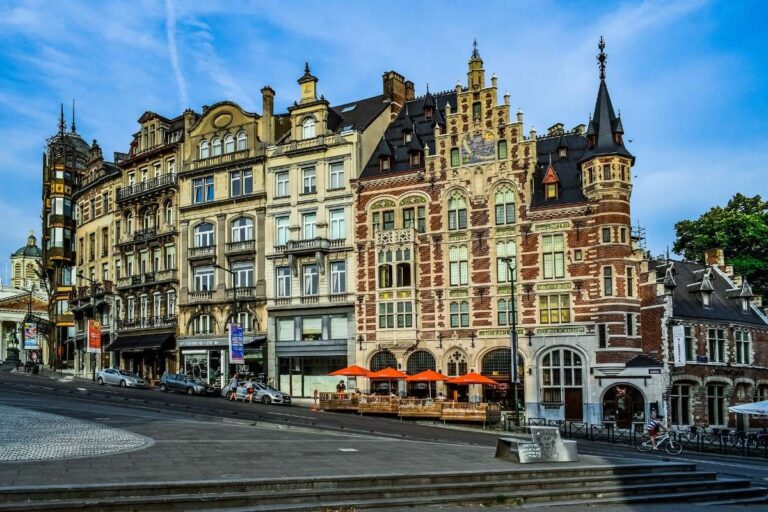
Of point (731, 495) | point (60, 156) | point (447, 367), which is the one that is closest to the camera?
point (731, 495)

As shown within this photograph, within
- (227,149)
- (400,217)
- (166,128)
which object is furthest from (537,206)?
(166,128)

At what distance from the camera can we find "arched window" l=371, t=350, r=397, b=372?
53.0 meters

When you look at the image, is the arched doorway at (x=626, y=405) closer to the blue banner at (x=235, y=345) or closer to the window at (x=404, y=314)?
the window at (x=404, y=314)

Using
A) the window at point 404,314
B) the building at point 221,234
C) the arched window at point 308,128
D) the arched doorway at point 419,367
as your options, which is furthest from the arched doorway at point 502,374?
the arched window at point 308,128

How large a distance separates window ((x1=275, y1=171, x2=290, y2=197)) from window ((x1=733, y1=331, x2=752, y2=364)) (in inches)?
1198

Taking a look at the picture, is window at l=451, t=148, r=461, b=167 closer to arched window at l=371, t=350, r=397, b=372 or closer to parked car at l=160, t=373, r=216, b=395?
arched window at l=371, t=350, r=397, b=372

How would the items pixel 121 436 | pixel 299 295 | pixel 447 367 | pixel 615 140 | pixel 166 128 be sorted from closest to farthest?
pixel 121 436 → pixel 615 140 → pixel 447 367 → pixel 299 295 → pixel 166 128

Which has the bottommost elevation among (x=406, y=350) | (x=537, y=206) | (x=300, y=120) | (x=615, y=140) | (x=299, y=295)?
(x=406, y=350)

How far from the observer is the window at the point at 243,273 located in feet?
196

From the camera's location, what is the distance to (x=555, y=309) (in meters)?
47.9

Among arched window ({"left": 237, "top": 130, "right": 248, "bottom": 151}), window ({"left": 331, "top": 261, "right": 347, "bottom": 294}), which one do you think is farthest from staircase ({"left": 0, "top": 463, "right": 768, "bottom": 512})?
arched window ({"left": 237, "top": 130, "right": 248, "bottom": 151})

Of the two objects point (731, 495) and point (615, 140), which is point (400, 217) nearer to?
point (615, 140)

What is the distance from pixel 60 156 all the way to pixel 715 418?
68.3m

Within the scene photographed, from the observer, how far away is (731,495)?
70.8 feet
